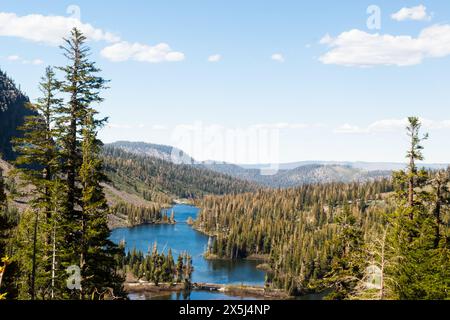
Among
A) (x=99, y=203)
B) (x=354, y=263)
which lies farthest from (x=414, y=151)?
(x=99, y=203)

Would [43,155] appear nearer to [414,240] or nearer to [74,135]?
[74,135]

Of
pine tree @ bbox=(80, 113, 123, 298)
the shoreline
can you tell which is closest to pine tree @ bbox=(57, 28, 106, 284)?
pine tree @ bbox=(80, 113, 123, 298)

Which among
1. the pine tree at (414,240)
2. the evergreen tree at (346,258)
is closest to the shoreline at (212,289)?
the evergreen tree at (346,258)

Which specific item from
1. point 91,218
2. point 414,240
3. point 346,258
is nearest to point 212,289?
point 346,258

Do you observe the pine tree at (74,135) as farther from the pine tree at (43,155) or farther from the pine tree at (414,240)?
the pine tree at (414,240)

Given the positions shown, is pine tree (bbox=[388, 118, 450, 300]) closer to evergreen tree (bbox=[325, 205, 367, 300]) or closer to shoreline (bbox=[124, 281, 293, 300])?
evergreen tree (bbox=[325, 205, 367, 300])

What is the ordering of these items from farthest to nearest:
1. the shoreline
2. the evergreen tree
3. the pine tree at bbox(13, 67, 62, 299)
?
1. the shoreline
2. the evergreen tree
3. the pine tree at bbox(13, 67, 62, 299)

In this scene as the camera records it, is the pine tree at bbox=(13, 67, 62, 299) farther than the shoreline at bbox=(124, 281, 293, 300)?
No

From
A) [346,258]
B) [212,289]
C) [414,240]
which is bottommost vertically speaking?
[212,289]

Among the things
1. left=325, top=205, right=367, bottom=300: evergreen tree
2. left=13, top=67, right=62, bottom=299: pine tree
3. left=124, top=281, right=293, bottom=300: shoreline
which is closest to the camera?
left=13, top=67, right=62, bottom=299: pine tree
